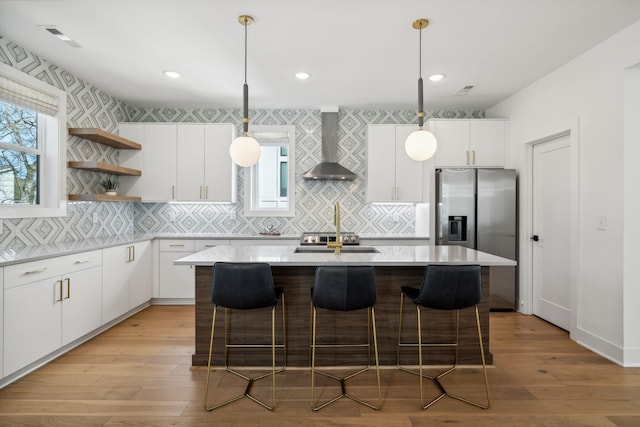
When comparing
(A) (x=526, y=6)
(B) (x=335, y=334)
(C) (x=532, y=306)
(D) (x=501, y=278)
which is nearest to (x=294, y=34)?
(A) (x=526, y=6)

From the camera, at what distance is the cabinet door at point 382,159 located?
4645 mm

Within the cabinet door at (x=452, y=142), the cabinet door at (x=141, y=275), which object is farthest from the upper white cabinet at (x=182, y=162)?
the cabinet door at (x=452, y=142)

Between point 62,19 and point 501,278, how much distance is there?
4.94 meters

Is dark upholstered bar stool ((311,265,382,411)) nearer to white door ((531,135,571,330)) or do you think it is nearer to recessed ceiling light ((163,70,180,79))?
white door ((531,135,571,330))

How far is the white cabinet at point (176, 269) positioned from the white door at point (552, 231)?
148 inches

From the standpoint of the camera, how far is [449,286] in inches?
86.9

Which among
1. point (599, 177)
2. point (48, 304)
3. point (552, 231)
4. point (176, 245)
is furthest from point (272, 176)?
point (599, 177)

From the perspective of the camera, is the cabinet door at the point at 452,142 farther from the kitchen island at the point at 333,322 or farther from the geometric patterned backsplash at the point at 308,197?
the kitchen island at the point at 333,322

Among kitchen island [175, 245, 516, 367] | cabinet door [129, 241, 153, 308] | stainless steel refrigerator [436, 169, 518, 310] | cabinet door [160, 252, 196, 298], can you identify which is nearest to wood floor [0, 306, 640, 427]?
kitchen island [175, 245, 516, 367]

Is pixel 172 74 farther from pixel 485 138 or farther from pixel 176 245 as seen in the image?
pixel 485 138

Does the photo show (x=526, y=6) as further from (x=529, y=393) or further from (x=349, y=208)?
(x=349, y=208)

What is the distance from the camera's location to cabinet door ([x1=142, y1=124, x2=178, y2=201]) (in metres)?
4.57

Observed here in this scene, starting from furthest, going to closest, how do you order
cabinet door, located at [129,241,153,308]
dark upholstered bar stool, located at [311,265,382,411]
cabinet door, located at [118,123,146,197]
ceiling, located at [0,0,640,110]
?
cabinet door, located at [118,123,146,197]
cabinet door, located at [129,241,153,308]
ceiling, located at [0,0,640,110]
dark upholstered bar stool, located at [311,265,382,411]

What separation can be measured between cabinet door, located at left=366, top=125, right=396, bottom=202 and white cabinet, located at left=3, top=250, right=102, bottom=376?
10.8 feet
